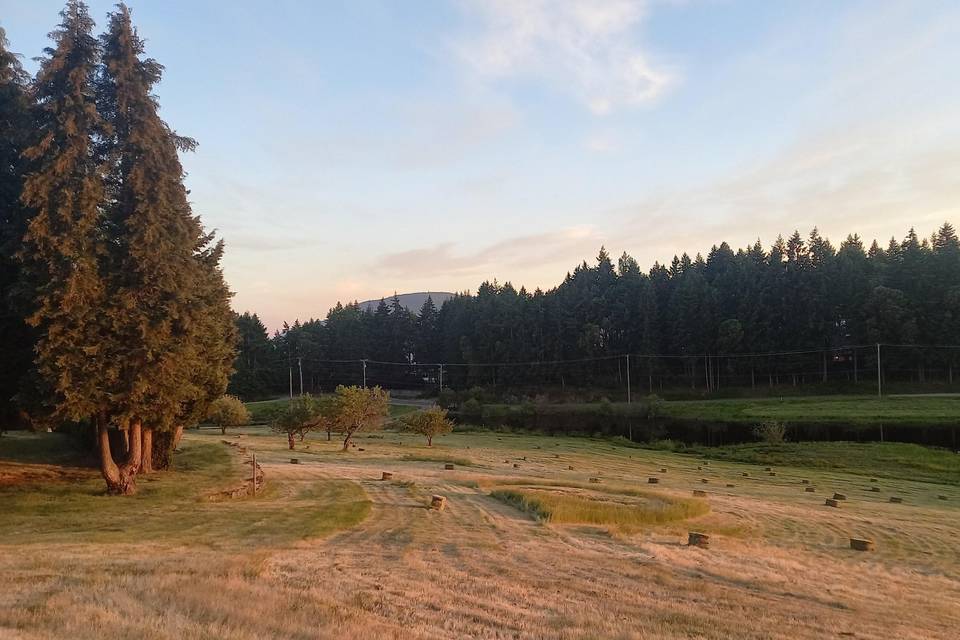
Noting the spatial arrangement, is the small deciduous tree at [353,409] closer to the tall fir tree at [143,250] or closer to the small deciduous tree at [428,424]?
the small deciduous tree at [428,424]

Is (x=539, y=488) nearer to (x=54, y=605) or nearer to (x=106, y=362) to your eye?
(x=106, y=362)

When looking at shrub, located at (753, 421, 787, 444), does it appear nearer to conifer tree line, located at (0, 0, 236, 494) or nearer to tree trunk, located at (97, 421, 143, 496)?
conifer tree line, located at (0, 0, 236, 494)

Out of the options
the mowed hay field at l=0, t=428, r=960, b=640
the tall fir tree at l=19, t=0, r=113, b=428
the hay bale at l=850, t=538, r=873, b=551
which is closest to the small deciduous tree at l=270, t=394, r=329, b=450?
the mowed hay field at l=0, t=428, r=960, b=640

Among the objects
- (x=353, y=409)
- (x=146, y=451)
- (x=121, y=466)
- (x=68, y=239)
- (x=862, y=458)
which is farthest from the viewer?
(x=353, y=409)

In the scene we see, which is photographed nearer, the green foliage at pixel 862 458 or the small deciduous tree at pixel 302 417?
the green foliage at pixel 862 458

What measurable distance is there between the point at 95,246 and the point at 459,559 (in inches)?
544

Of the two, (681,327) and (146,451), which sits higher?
(681,327)

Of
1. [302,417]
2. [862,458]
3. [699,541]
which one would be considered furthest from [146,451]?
[862,458]

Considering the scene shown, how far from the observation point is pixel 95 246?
18.6 meters

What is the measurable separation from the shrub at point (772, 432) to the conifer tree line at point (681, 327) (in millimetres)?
28305

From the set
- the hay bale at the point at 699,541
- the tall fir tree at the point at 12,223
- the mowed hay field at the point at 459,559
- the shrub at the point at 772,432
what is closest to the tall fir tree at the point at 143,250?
the tall fir tree at the point at 12,223

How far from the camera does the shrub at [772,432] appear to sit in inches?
1870

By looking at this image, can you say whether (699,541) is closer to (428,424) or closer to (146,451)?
(146,451)

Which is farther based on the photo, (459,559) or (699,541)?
(699,541)
